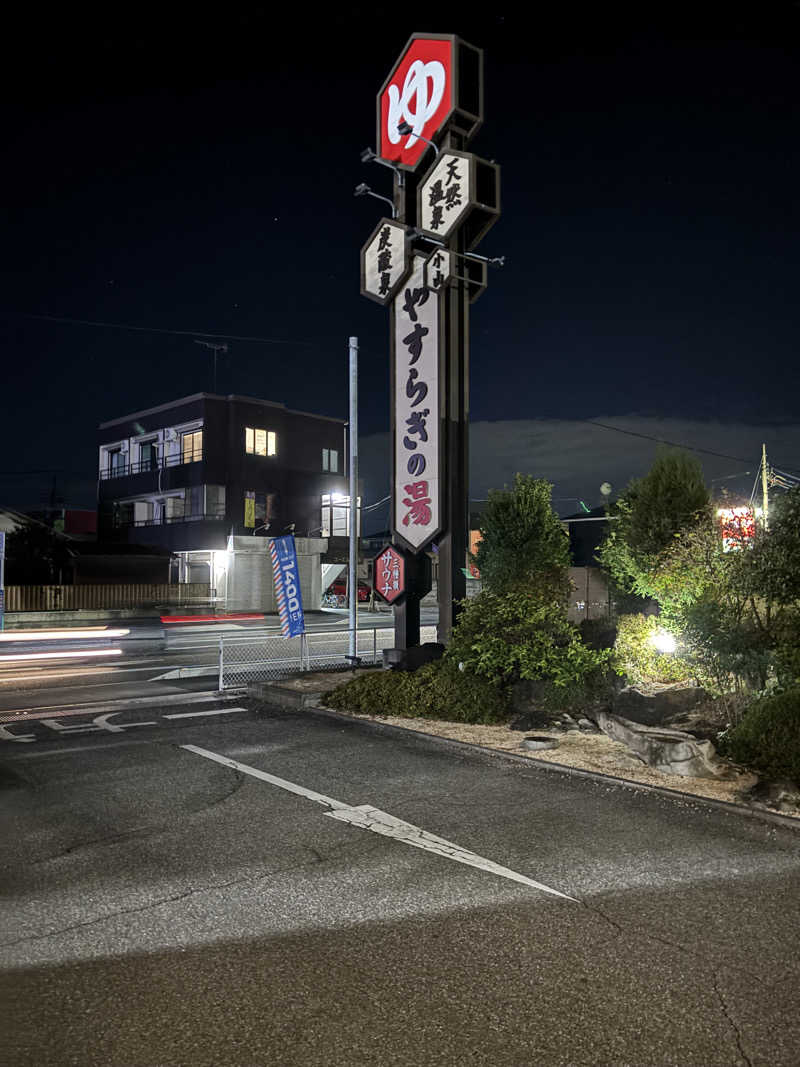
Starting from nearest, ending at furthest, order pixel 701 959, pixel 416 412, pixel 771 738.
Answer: pixel 701 959 → pixel 771 738 → pixel 416 412

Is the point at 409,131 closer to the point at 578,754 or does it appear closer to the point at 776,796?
the point at 578,754

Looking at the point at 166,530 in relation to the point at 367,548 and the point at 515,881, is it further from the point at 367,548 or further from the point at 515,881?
the point at 515,881

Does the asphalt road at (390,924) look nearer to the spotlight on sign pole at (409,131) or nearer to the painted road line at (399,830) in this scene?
the painted road line at (399,830)

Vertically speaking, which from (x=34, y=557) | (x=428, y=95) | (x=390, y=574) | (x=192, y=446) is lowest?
(x=390, y=574)

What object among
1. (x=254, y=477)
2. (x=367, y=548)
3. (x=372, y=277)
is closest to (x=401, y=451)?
(x=372, y=277)

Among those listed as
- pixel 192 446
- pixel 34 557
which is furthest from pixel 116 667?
pixel 192 446

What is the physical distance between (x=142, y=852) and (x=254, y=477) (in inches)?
1664

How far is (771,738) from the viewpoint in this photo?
307 inches

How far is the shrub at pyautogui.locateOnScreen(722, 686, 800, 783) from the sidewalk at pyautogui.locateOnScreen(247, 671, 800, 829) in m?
0.30

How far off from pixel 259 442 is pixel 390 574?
3505 centimetres

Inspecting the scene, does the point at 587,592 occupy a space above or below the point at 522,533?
below

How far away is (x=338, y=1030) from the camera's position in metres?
3.56

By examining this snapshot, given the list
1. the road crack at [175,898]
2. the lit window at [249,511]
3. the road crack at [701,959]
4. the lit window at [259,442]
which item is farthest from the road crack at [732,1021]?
the lit window at [259,442]

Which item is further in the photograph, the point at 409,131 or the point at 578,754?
the point at 409,131
